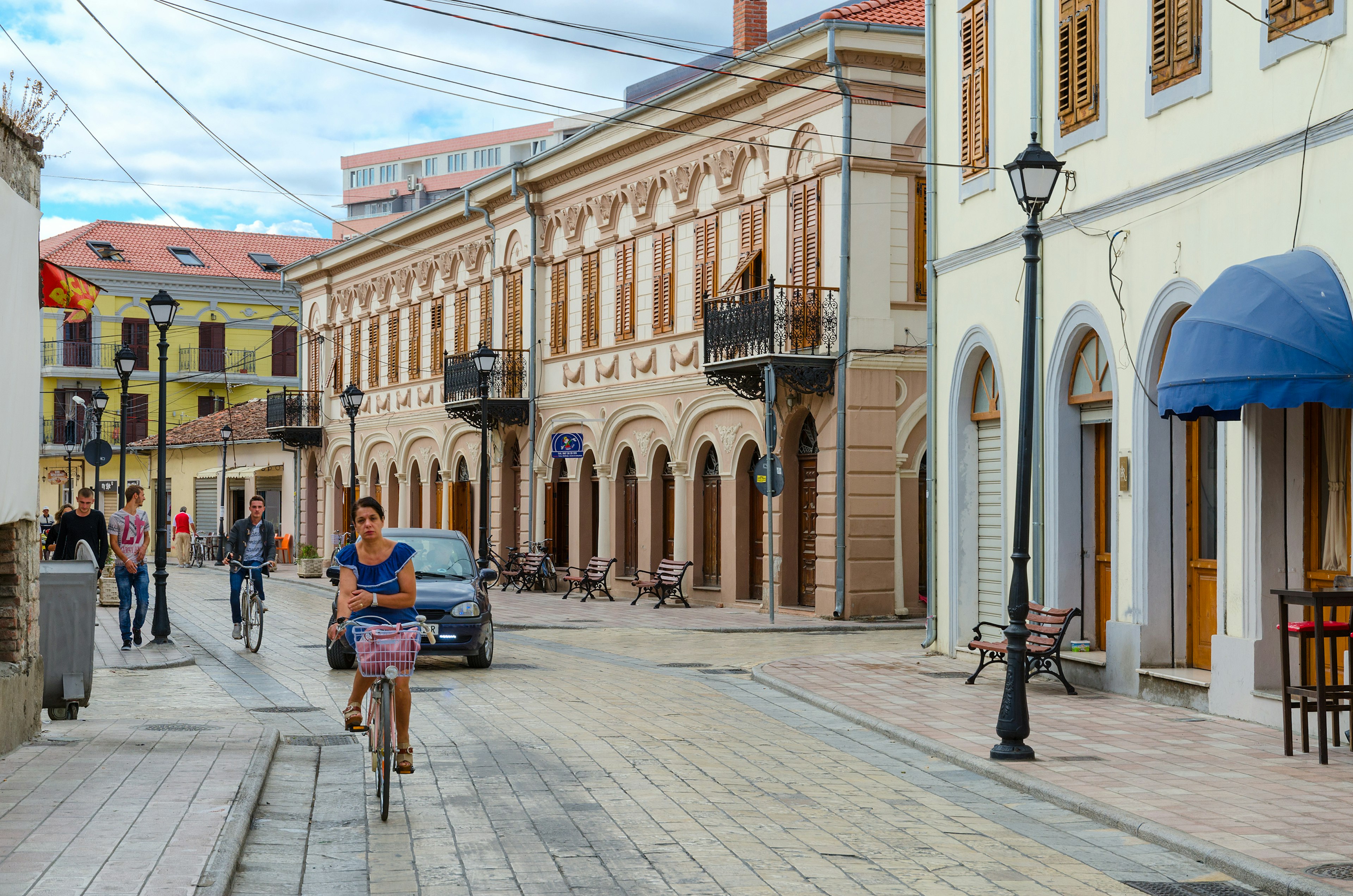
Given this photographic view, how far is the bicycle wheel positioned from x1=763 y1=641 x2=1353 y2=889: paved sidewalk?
6571 millimetres

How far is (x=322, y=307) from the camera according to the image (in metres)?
51.4

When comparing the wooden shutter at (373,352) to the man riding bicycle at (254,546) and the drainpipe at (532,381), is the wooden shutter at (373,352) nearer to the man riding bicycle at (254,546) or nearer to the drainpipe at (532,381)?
the drainpipe at (532,381)

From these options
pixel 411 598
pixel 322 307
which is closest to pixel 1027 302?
pixel 411 598

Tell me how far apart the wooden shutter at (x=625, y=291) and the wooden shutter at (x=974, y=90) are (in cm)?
1391

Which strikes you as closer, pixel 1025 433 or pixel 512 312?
pixel 1025 433

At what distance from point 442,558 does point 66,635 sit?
21.2ft

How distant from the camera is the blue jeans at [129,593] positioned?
19703mm

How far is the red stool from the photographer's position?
10547 millimetres

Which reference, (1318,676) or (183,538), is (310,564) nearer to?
(183,538)

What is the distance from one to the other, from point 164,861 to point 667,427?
23.9m

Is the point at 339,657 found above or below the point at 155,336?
below

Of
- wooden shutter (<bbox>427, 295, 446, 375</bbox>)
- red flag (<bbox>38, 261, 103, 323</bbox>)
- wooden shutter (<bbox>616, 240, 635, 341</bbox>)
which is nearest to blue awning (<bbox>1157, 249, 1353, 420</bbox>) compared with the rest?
red flag (<bbox>38, 261, 103, 323</bbox>)

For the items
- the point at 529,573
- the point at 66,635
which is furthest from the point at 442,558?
the point at 529,573

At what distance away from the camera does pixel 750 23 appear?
1203 inches
